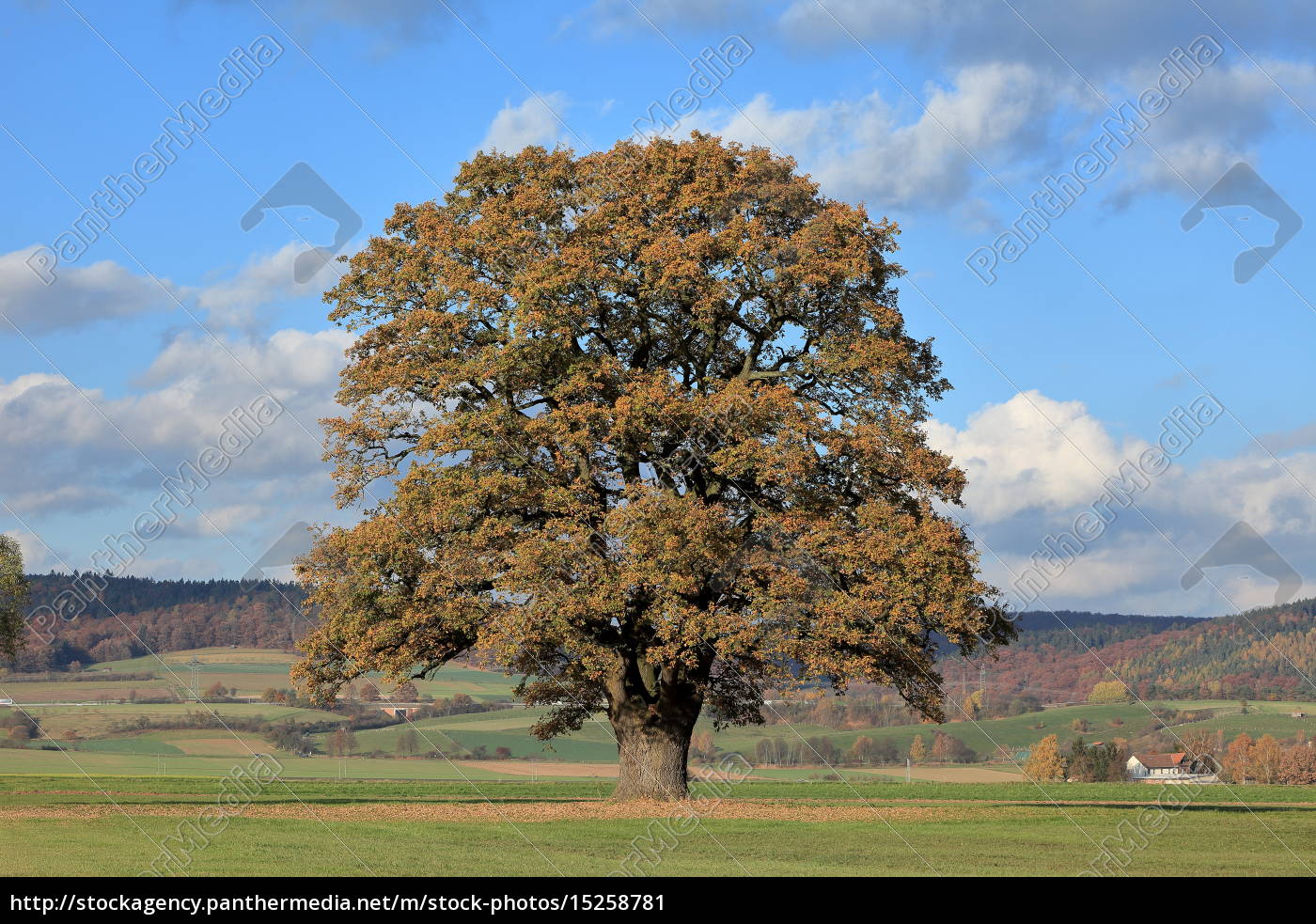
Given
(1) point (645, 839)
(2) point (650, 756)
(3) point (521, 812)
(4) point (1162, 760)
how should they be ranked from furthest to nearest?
(4) point (1162, 760), (2) point (650, 756), (3) point (521, 812), (1) point (645, 839)

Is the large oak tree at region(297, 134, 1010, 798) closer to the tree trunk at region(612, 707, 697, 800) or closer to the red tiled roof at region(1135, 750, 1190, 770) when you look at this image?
the tree trunk at region(612, 707, 697, 800)

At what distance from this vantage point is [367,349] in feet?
120

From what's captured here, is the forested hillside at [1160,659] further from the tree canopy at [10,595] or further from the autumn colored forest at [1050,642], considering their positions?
the tree canopy at [10,595]

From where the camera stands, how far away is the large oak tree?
31891mm

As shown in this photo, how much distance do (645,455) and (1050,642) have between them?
147m

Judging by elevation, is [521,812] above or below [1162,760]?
below

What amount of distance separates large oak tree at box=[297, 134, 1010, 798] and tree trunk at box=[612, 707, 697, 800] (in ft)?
0.20

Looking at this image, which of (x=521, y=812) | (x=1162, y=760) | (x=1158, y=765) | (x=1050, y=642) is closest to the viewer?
(x=521, y=812)

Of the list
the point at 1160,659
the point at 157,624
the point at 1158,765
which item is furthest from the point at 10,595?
the point at 1160,659

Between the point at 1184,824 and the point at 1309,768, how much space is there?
69922mm

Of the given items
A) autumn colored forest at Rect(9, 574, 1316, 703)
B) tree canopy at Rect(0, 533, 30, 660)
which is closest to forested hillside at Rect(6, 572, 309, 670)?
autumn colored forest at Rect(9, 574, 1316, 703)

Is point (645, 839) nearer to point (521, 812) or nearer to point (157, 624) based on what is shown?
point (521, 812)

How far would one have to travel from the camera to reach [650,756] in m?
36.1
